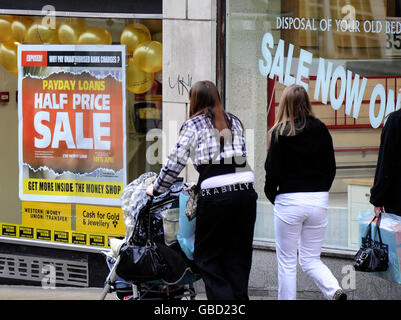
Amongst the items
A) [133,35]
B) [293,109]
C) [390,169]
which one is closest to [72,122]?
[133,35]

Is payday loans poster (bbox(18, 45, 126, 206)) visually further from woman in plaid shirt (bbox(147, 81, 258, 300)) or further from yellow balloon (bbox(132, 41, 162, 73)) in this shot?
woman in plaid shirt (bbox(147, 81, 258, 300))

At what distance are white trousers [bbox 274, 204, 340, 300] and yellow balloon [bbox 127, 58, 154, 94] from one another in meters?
2.79

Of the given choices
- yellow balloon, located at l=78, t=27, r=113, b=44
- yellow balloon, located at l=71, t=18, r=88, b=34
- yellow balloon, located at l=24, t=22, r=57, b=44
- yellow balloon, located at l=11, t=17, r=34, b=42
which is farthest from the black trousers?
yellow balloon, located at l=11, t=17, r=34, b=42

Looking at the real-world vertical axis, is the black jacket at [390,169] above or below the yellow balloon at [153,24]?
below

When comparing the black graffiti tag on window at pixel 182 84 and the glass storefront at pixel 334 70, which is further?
the black graffiti tag on window at pixel 182 84

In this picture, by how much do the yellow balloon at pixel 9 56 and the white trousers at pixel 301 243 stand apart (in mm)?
4016

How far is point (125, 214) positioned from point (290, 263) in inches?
52.4

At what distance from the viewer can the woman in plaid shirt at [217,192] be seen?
5.98 meters

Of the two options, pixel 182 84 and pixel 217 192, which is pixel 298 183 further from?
pixel 182 84

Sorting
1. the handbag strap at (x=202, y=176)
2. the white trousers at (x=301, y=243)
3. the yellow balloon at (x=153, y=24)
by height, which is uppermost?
the yellow balloon at (x=153, y=24)

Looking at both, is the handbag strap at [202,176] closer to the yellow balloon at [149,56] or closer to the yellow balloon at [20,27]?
the yellow balloon at [149,56]

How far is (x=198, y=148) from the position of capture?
19.9ft

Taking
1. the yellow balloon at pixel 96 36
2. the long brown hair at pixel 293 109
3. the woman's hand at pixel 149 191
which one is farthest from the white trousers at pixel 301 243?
the yellow balloon at pixel 96 36
